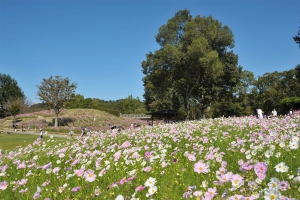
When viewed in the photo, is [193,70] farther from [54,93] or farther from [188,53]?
[54,93]

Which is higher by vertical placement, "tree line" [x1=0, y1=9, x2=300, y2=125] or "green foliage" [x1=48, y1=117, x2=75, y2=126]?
"tree line" [x1=0, y1=9, x2=300, y2=125]

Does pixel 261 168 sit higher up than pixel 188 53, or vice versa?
pixel 188 53

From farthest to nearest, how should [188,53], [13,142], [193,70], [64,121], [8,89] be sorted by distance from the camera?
[8,89] → [64,121] → [193,70] → [188,53] → [13,142]

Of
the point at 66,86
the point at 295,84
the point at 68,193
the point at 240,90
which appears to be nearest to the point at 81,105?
the point at 66,86

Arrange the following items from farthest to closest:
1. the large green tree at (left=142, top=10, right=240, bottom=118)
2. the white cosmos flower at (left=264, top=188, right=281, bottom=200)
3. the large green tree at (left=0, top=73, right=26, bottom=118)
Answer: the large green tree at (left=0, top=73, right=26, bottom=118)
the large green tree at (left=142, top=10, right=240, bottom=118)
the white cosmos flower at (left=264, top=188, right=281, bottom=200)

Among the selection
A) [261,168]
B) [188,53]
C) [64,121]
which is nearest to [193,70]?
[188,53]

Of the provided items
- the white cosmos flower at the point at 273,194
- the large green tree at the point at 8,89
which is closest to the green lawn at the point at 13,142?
the white cosmos flower at the point at 273,194

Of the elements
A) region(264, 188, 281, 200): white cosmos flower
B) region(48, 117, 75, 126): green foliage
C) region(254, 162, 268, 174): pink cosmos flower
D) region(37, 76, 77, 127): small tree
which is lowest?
region(264, 188, 281, 200): white cosmos flower

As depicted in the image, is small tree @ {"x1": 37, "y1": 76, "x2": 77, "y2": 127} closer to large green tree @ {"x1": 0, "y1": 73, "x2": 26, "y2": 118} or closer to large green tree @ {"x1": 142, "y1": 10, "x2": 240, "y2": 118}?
large green tree @ {"x1": 142, "y1": 10, "x2": 240, "y2": 118}

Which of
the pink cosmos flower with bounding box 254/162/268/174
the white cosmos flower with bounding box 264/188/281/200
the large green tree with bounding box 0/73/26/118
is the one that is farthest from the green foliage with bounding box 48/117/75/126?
the white cosmos flower with bounding box 264/188/281/200

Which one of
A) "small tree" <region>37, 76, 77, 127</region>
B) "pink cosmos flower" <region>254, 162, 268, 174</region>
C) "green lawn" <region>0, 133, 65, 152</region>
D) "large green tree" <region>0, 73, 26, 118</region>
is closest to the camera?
"pink cosmos flower" <region>254, 162, 268, 174</region>

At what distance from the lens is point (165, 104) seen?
5828 cm

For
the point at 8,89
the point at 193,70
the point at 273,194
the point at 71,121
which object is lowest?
the point at 273,194

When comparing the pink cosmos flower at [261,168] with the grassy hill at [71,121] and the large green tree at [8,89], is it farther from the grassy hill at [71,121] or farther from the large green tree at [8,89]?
the large green tree at [8,89]
